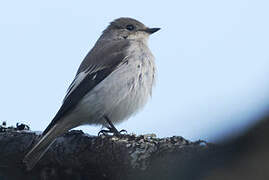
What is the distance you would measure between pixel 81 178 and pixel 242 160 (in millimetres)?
2538

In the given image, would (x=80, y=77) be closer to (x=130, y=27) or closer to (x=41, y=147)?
(x=130, y=27)

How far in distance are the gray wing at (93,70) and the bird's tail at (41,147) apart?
34 centimetres

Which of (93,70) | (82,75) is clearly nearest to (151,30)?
(93,70)

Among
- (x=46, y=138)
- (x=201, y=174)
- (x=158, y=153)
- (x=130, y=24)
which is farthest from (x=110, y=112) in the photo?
(x=201, y=174)

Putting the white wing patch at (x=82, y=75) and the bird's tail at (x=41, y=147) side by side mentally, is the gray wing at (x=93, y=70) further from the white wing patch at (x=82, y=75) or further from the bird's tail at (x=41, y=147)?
the bird's tail at (x=41, y=147)

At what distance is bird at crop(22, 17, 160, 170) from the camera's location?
5.61 metres

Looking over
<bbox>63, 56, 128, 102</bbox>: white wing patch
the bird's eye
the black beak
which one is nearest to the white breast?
<bbox>63, 56, 128, 102</bbox>: white wing patch

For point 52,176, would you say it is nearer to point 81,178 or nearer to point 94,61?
point 81,178

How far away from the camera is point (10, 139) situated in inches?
161

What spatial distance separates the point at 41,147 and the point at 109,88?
1.89 m

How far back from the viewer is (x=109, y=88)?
5.83m

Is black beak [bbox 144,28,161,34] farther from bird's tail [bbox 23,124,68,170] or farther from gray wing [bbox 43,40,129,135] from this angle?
bird's tail [bbox 23,124,68,170]

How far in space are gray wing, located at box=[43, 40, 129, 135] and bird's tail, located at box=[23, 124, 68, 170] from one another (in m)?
0.34

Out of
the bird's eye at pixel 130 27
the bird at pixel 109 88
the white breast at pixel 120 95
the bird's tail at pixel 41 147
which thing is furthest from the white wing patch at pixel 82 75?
the bird's eye at pixel 130 27
